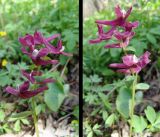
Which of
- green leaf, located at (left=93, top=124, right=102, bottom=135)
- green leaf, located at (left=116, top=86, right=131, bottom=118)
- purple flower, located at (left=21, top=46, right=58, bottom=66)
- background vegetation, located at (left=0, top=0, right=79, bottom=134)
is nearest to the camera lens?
purple flower, located at (left=21, top=46, right=58, bottom=66)

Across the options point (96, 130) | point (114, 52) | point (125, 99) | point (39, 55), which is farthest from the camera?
point (114, 52)

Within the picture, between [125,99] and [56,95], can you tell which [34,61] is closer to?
[56,95]

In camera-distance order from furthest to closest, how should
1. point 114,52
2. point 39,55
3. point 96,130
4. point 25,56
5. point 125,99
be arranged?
point 25,56 < point 114,52 < point 96,130 < point 125,99 < point 39,55

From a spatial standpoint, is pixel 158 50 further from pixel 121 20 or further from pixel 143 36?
pixel 121 20

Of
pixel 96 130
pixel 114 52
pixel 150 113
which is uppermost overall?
pixel 114 52

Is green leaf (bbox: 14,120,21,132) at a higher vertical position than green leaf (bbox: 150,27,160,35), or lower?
lower

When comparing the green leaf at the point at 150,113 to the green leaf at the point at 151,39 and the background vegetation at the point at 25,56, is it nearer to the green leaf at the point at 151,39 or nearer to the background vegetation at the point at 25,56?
the background vegetation at the point at 25,56

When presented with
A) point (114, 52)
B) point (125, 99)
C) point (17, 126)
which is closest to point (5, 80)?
point (17, 126)

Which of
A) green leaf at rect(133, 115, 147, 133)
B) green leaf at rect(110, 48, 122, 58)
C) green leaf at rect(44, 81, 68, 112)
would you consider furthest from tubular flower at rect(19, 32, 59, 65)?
green leaf at rect(110, 48, 122, 58)

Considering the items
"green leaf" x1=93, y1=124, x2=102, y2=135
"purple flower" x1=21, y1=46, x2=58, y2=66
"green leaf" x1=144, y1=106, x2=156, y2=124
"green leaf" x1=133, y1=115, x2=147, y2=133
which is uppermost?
"purple flower" x1=21, y1=46, x2=58, y2=66

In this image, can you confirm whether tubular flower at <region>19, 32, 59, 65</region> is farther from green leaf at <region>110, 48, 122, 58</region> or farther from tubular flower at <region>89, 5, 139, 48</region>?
green leaf at <region>110, 48, 122, 58</region>

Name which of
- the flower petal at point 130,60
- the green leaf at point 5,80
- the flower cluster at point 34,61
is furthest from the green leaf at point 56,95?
the green leaf at point 5,80

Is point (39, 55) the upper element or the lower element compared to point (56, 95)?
upper

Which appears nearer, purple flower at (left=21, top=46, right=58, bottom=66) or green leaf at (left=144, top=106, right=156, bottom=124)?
purple flower at (left=21, top=46, right=58, bottom=66)
